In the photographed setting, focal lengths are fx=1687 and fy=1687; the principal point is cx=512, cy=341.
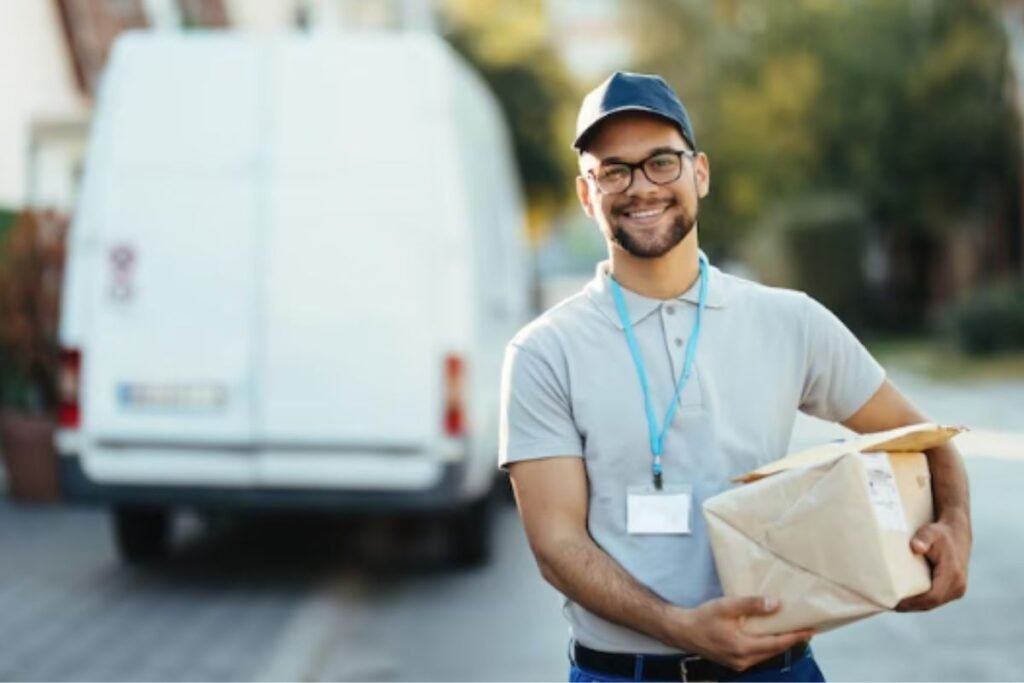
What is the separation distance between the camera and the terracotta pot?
41.3ft

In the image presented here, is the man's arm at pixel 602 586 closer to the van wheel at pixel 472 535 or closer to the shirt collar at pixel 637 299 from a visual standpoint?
the shirt collar at pixel 637 299

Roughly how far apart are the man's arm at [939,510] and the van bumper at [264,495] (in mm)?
5548

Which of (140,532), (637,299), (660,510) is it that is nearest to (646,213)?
(637,299)

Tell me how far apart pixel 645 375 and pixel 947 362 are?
69.3 feet

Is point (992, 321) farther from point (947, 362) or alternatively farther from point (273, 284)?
point (273, 284)

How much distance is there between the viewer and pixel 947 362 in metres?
23.2

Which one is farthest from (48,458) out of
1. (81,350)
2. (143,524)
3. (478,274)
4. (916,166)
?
(916,166)

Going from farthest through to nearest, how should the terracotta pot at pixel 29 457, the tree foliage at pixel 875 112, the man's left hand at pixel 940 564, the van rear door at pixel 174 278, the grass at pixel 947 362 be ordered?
the tree foliage at pixel 875 112 → the grass at pixel 947 362 → the terracotta pot at pixel 29 457 → the van rear door at pixel 174 278 → the man's left hand at pixel 940 564

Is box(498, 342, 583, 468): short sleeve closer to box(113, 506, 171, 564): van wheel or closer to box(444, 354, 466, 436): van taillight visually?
box(444, 354, 466, 436): van taillight

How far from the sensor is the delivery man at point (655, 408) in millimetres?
2770

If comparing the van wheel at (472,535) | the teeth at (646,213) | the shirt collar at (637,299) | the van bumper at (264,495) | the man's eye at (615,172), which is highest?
the man's eye at (615,172)

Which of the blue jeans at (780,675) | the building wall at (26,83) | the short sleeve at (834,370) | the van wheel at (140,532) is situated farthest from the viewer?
the building wall at (26,83)

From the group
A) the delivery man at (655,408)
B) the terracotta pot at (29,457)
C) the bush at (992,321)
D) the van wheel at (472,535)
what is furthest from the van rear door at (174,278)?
the bush at (992,321)

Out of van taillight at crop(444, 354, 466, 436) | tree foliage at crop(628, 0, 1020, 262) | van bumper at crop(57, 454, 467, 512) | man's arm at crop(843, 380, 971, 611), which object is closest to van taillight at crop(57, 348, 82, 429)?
van bumper at crop(57, 454, 467, 512)
